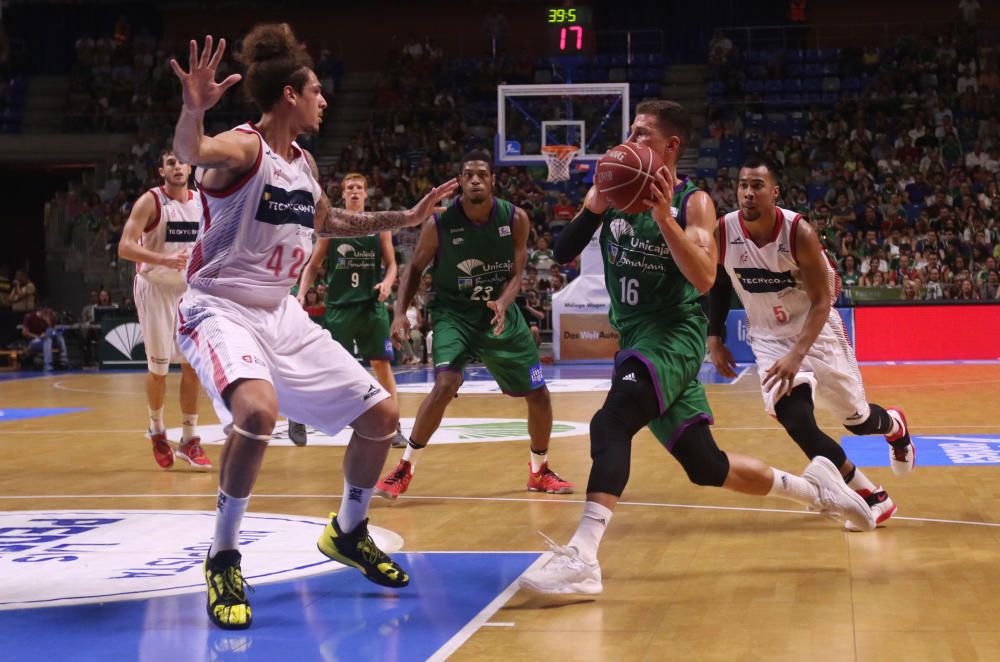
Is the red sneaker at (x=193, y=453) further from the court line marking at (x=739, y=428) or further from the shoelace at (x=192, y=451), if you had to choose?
the court line marking at (x=739, y=428)

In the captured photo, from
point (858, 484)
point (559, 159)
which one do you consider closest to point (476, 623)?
point (858, 484)

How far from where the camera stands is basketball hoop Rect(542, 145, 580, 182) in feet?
65.9

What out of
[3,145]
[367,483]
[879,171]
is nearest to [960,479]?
[367,483]

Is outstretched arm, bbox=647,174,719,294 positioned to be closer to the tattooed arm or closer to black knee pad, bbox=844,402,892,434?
the tattooed arm

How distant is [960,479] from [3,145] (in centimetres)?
2579

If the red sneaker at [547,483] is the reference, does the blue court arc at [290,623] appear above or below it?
above

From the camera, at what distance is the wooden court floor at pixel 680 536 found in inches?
156

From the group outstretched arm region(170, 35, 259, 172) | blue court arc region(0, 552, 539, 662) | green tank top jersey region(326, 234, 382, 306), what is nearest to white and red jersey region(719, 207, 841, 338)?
blue court arc region(0, 552, 539, 662)

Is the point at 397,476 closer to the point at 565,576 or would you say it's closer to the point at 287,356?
the point at 287,356

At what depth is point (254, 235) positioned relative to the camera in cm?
462

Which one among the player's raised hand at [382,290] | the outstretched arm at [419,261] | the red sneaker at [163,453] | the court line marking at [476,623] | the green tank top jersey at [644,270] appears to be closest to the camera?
the court line marking at [476,623]

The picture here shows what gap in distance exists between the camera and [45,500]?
281 inches

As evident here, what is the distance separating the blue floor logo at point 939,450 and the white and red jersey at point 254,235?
4769 mm

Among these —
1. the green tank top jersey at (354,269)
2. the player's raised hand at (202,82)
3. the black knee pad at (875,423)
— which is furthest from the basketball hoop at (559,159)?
the player's raised hand at (202,82)
